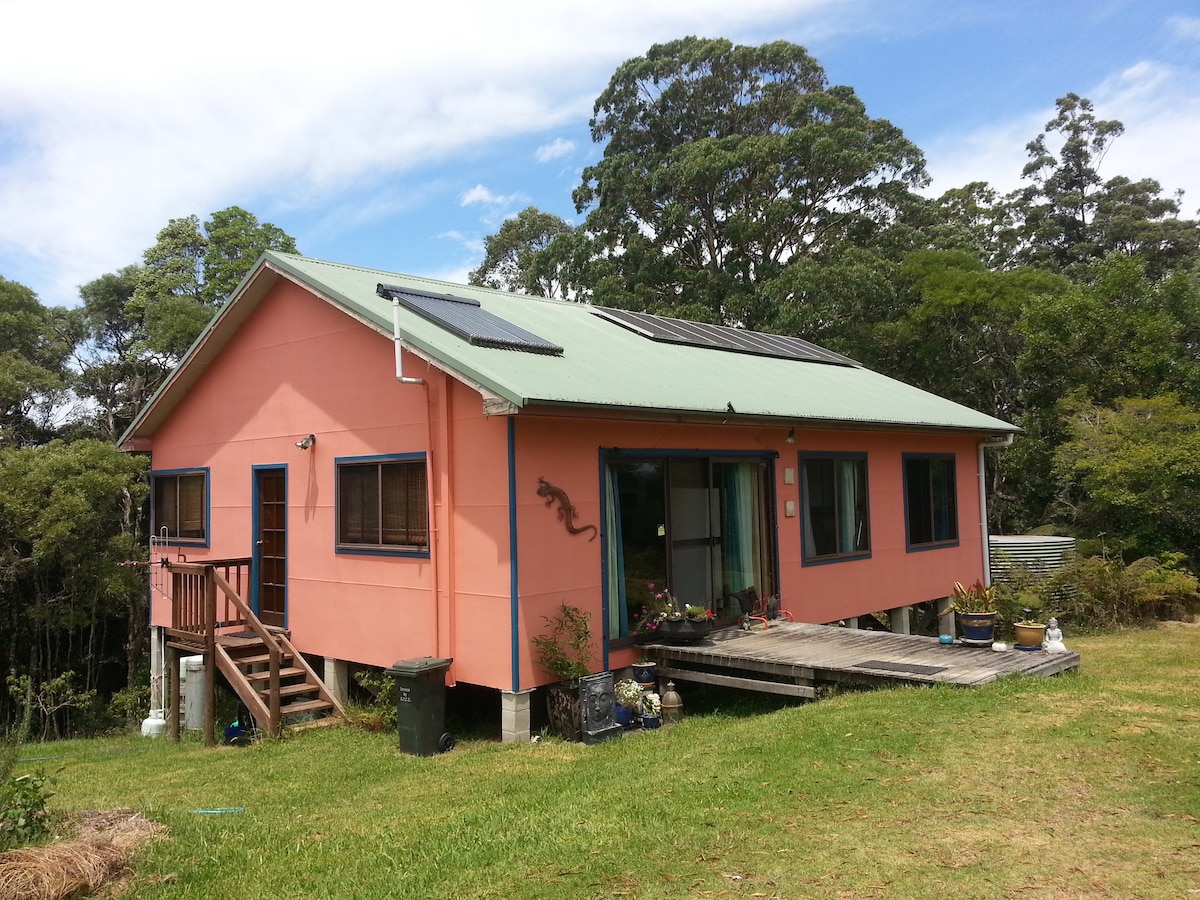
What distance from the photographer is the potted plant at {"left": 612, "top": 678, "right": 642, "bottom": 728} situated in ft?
27.7

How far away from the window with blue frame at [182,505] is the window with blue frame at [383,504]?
11.4 feet

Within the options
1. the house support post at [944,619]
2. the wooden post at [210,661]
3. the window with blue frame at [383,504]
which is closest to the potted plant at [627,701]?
the window with blue frame at [383,504]

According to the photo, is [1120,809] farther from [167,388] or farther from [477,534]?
[167,388]

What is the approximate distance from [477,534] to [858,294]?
17757mm

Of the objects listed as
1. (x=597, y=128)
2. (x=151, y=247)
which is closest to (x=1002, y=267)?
(x=597, y=128)

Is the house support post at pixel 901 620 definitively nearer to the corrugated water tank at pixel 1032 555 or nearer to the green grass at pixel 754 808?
the corrugated water tank at pixel 1032 555

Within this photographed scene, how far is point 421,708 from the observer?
8.05m

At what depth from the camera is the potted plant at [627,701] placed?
845 cm

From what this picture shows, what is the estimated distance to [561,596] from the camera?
839cm

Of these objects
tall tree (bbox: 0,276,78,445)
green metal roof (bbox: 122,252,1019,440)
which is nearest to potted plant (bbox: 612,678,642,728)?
→ green metal roof (bbox: 122,252,1019,440)

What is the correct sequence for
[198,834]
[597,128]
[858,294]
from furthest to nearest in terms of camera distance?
[597,128], [858,294], [198,834]

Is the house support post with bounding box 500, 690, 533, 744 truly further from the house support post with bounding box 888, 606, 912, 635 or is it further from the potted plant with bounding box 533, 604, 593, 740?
the house support post with bounding box 888, 606, 912, 635

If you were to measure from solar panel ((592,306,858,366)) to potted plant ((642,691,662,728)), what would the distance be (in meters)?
5.41

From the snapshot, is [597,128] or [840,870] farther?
[597,128]
